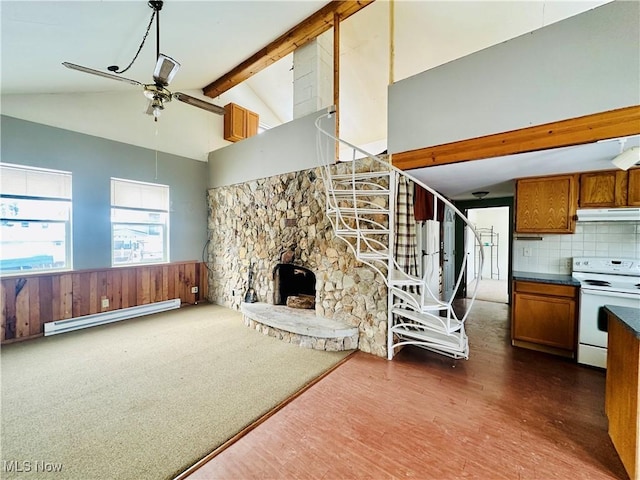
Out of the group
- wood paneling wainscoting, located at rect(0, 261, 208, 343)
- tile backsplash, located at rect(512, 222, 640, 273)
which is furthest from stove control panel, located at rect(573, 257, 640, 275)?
wood paneling wainscoting, located at rect(0, 261, 208, 343)

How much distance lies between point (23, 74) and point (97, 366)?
336 cm

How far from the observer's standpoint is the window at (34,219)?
3.41m

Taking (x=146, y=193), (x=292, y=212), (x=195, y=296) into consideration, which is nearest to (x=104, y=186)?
(x=146, y=193)

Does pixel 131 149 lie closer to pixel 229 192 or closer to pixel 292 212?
pixel 229 192

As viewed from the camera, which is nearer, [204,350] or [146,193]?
[204,350]

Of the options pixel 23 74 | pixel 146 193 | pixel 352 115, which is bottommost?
pixel 146 193

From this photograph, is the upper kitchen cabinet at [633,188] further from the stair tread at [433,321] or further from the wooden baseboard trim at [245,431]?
the wooden baseboard trim at [245,431]

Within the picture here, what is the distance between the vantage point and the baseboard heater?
3.73m

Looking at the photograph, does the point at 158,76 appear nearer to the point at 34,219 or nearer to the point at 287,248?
the point at 287,248

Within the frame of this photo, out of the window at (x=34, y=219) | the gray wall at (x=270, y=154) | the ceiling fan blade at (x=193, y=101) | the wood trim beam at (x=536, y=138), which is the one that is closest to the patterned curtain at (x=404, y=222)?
the wood trim beam at (x=536, y=138)

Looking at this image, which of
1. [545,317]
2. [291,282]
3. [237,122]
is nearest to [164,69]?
[291,282]

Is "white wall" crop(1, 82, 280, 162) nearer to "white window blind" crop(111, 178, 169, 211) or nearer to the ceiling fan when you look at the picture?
"white window blind" crop(111, 178, 169, 211)

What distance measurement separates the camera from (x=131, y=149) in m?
4.50

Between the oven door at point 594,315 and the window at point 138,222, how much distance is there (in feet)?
20.3
